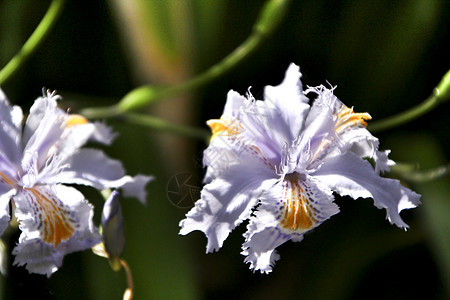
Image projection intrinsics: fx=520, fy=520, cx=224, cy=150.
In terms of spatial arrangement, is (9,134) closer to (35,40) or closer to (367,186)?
(35,40)

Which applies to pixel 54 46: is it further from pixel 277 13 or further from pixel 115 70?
pixel 277 13

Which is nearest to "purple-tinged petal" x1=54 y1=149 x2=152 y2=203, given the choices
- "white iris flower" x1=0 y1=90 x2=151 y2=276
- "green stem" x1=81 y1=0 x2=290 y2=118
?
"white iris flower" x1=0 y1=90 x2=151 y2=276

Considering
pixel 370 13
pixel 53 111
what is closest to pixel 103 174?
pixel 53 111

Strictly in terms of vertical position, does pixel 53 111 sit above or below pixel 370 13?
below

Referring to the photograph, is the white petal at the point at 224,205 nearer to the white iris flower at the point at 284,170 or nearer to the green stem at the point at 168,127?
the white iris flower at the point at 284,170

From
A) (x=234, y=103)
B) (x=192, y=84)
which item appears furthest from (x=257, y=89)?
(x=234, y=103)

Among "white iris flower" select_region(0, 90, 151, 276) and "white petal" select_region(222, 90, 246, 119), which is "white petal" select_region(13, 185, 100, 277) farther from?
"white petal" select_region(222, 90, 246, 119)

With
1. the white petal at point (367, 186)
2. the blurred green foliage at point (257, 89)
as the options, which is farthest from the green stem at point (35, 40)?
the white petal at point (367, 186)
